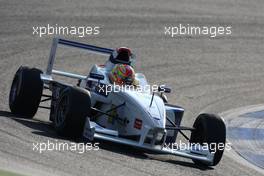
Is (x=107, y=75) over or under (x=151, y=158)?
over

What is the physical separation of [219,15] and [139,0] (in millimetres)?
2545

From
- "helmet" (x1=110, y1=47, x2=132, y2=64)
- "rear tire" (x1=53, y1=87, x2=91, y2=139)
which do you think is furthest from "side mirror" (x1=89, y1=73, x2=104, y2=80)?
"helmet" (x1=110, y1=47, x2=132, y2=64)

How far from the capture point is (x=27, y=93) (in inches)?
592

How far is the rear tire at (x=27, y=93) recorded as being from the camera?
1502cm

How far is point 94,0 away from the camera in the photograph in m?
27.5

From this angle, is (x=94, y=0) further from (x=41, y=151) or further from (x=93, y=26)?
(x=41, y=151)

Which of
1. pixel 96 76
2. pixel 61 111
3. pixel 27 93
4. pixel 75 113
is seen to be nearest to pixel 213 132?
pixel 96 76

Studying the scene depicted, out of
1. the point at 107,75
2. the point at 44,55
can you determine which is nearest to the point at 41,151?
the point at 107,75

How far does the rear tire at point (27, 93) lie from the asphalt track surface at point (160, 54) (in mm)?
232

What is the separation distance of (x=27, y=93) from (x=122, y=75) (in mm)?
1625

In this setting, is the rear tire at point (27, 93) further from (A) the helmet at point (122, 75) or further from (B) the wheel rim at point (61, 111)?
(A) the helmet at point (122, 75)

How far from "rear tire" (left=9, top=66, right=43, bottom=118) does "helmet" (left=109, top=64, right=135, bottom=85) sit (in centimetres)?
124

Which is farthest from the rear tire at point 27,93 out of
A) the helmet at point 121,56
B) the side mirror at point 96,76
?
the helmet at point 121,56

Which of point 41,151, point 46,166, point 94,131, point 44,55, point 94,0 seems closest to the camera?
point 46,166
